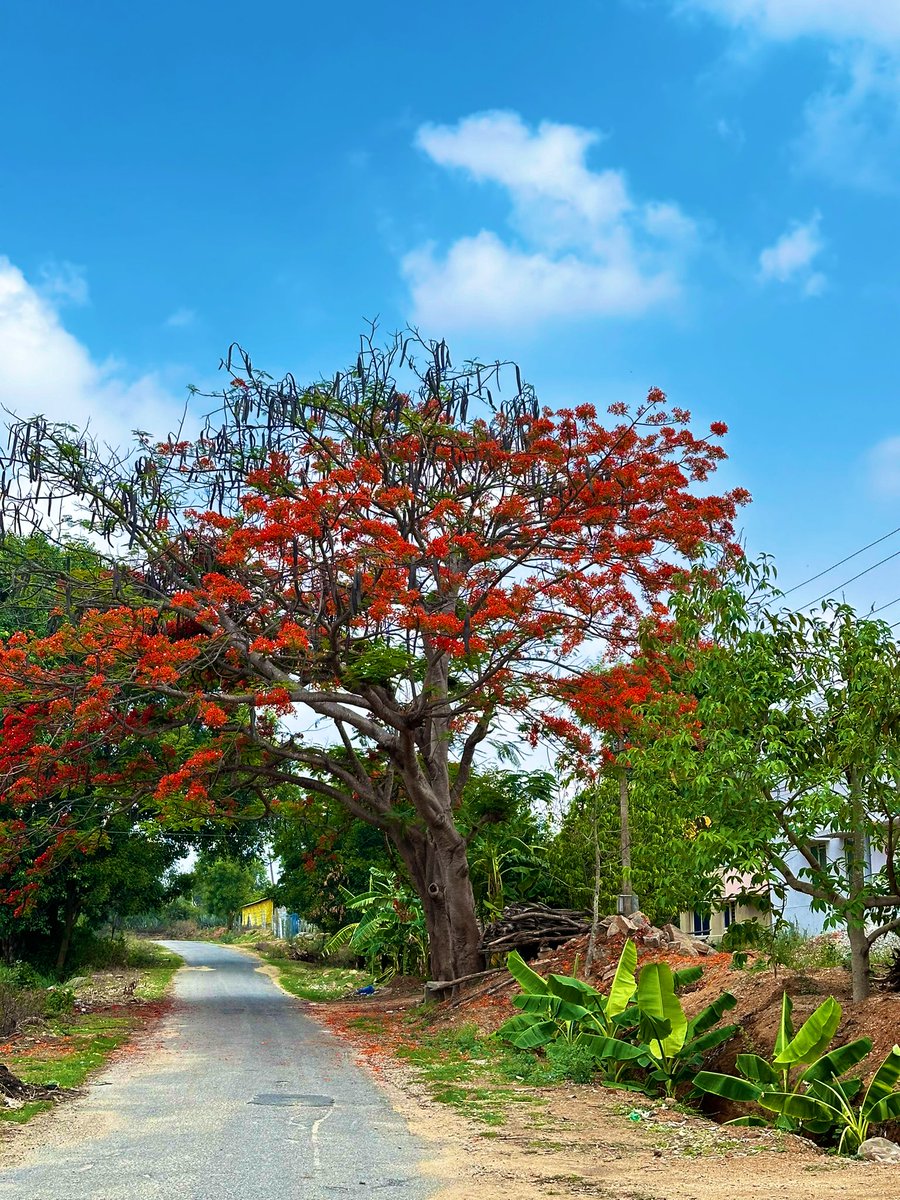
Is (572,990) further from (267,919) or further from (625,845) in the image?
(267,919)

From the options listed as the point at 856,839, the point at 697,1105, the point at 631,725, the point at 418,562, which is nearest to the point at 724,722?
the point at 856,839

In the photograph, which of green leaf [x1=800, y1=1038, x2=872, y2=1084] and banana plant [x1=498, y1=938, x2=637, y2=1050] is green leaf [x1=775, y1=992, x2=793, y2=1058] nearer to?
green leaf [x1=800, y1=1038, x2=872, y2=1084]

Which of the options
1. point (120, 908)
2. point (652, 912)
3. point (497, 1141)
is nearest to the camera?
point (497, 1141)

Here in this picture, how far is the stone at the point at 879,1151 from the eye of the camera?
7.73 metres

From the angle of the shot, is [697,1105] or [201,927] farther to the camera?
[201,927]

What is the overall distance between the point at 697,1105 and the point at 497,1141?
9.96 ft

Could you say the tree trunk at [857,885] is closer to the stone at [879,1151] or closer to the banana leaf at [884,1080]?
the banana leaf at [884,1080]

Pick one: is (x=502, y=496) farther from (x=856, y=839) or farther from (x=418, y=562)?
(x=856, y=839)

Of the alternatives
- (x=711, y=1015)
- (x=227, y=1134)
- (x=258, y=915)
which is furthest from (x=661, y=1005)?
(x=258, y=915)

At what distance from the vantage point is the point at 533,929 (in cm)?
1841

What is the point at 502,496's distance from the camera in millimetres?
17203

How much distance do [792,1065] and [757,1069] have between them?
45cm

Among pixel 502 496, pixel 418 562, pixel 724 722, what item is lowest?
pixel 724 722

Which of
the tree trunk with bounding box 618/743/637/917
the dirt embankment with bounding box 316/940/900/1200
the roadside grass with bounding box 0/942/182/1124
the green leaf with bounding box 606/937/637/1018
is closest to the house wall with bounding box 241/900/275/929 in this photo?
the roadside grass with bounding box 0/942/182/1124
